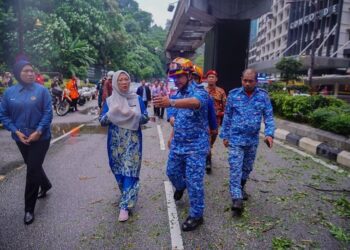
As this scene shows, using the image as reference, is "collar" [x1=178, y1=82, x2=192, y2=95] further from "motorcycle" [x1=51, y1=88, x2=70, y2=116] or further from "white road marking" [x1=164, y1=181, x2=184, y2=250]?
"motorcycle" [x1=51, y1=88, x2=70, y2=116]

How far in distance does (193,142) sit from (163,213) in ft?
3.77

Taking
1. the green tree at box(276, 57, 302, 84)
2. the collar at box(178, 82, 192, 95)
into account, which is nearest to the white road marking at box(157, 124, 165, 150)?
the collar at box(178, 82, 192, 95)

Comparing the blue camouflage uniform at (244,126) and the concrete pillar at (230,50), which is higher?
the concrete pillar at (230,50)

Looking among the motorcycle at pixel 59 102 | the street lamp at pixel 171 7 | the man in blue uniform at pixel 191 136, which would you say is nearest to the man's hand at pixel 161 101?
the man in blue uniform at pixel 191 136

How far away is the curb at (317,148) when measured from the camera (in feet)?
23.9

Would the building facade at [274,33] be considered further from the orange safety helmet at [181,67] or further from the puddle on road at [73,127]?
the orange safety helmet at [181,67]

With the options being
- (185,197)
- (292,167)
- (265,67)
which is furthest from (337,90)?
(185,197)

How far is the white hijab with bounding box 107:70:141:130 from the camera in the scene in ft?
13.4

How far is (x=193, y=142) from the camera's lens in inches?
151

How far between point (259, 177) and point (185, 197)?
6.04 ft

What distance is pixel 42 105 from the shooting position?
4070mm

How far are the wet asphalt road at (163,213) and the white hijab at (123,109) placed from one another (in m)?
1.19

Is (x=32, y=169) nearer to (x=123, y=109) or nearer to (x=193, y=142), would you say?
(x=123, y=109)

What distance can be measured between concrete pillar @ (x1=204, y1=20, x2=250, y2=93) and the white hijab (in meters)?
13.0
